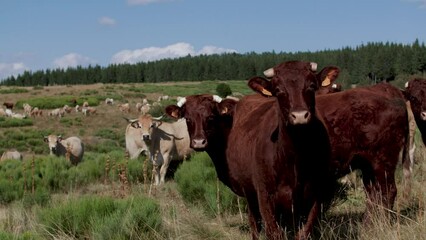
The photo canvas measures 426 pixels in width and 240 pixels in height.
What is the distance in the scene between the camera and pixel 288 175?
17.4 ft

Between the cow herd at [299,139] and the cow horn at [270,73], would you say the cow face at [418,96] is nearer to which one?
the cow herd at [299,139]

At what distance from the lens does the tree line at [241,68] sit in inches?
4589

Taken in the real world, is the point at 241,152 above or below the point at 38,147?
above

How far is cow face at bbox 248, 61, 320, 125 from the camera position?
4.75m

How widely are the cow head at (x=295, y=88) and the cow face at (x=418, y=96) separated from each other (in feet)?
14.3

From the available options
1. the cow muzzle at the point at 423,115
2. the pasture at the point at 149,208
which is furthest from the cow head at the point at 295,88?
the cow muzzle at the point at 423,115

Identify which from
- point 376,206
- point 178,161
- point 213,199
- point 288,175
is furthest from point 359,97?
point 178,161

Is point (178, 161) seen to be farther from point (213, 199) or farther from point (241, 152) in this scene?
point (241, 152)

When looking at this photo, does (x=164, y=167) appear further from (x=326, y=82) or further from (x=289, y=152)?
(x=289, y=152)

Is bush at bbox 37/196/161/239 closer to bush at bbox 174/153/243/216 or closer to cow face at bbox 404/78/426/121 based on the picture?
bush at bbox 174/153/243/216

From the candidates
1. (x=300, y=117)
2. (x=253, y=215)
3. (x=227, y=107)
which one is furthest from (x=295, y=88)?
(x=227, y=107)

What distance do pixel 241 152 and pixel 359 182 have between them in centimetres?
410

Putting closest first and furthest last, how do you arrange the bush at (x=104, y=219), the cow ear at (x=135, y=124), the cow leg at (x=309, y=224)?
the cow leg at (x=309, y=224) → the bush at (x=104, y=219) → the cow ear at (x=135, y=124)

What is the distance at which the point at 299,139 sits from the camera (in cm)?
521
